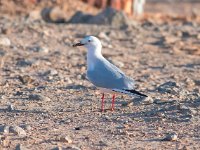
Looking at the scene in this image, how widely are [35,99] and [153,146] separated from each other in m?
2.92

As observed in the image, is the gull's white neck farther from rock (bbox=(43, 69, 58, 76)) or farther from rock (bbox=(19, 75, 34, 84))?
rock (bbox=(43, 69, 58, 76))

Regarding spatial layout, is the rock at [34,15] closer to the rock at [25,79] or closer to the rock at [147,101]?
the rock at [25,79]

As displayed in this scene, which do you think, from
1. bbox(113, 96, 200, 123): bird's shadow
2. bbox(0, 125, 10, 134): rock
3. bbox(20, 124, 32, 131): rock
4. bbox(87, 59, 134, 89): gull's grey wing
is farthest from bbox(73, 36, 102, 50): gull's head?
bbox(0, 125, 10, 134): rock

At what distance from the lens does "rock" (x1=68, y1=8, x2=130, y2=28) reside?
2088cm

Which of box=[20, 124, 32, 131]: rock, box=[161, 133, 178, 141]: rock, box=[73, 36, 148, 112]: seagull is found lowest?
box=[20, 124, 32, 131]: rock

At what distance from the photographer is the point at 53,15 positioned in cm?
2198

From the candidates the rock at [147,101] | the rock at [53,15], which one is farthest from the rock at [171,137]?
the rock at [53,15]

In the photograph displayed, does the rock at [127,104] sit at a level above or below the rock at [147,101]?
below

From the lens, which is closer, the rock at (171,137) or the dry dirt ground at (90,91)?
the rock at (171,137)

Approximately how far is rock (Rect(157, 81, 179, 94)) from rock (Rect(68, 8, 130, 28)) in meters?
8.83

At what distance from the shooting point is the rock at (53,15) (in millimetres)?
21766

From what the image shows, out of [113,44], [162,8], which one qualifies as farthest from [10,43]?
[162,8]

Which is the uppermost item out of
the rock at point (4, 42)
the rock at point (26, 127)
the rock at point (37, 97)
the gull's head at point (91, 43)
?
the gull's head at point (91, 43)

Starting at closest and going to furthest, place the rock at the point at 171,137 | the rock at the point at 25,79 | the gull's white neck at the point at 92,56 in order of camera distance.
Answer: the rock at the point at 171,137 < the gull's white neck at the point at 92,56 < the rock at the point at 25,79
